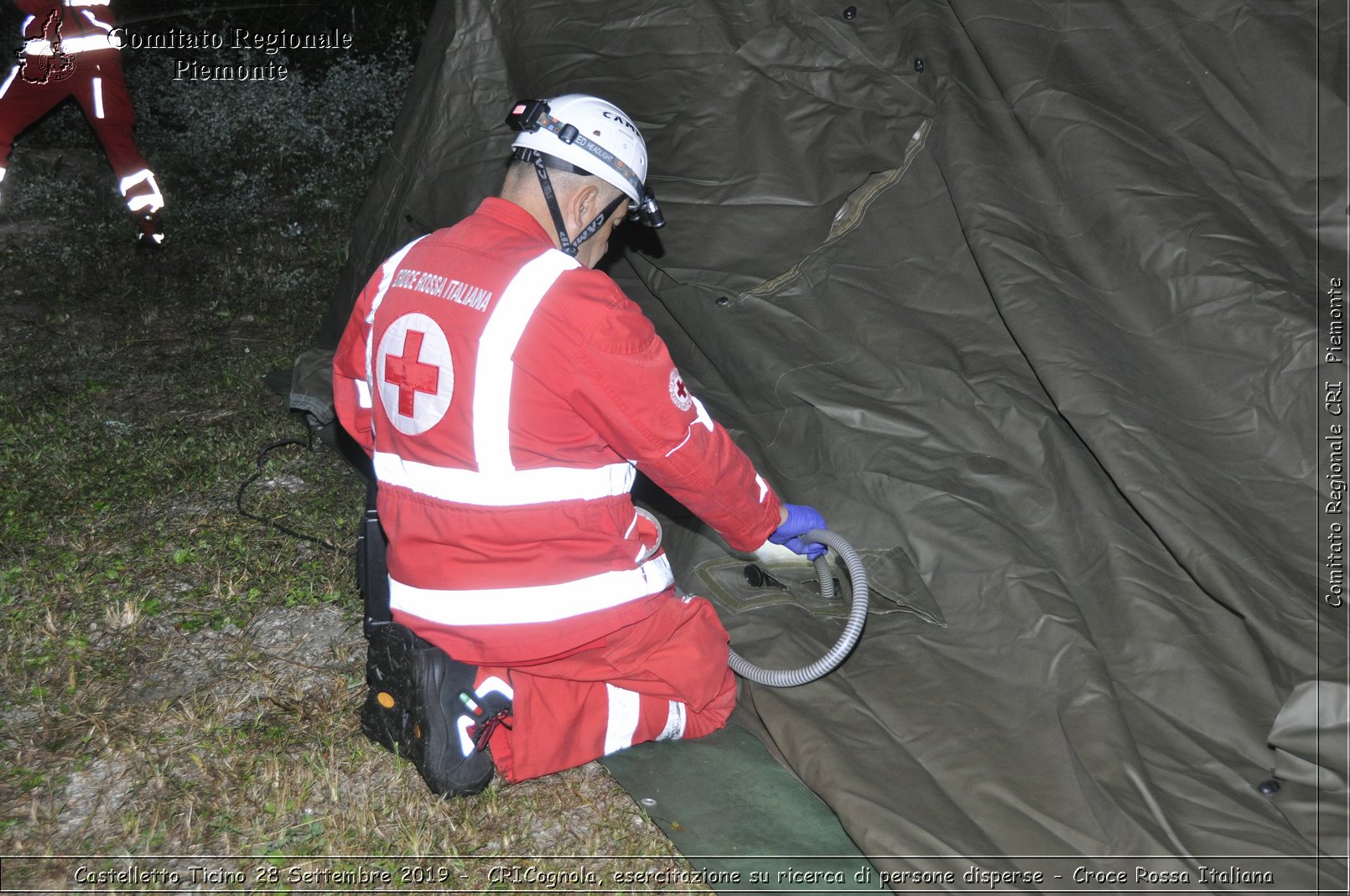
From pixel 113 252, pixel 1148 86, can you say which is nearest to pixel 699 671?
pixel 1148 86

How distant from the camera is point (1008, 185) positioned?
3.00 m

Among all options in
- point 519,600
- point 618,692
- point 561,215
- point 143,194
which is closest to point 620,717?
point 618,692

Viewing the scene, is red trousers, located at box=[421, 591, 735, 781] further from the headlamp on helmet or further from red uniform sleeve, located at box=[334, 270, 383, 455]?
the headlamp on helmet

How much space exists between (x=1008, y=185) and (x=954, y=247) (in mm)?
233

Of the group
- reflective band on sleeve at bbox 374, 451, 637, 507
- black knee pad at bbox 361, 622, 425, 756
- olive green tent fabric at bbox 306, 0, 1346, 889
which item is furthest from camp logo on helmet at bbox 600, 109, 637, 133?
black knee pad at bbox 361, 622, 425, 756

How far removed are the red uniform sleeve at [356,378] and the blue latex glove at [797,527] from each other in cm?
100

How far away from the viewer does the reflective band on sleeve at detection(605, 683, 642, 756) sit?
102 inches

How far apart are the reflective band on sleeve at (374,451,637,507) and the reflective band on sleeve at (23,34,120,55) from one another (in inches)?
183

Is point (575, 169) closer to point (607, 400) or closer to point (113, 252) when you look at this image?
point (607, 400)

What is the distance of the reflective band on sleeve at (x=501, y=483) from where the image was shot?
231cm

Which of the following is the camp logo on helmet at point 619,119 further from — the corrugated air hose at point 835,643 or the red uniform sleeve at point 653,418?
the corrugated air hose at point 835,643

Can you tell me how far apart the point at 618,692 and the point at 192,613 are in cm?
140

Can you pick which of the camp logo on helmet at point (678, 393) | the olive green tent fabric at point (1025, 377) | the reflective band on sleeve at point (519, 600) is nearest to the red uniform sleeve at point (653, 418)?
the camp logo on helmet at point (678, 393)

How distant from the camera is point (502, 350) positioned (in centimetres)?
221
